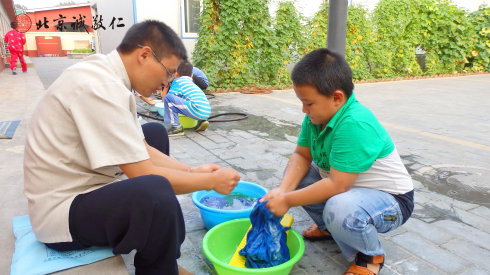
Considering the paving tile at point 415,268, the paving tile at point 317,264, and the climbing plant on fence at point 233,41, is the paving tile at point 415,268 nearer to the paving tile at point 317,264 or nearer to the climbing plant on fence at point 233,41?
the paving tile at point 317,264

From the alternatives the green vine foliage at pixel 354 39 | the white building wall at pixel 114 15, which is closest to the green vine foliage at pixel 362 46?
the green vine foliage at pixel 354 39

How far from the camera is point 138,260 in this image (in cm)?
150

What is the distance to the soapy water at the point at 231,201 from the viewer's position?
245 cm

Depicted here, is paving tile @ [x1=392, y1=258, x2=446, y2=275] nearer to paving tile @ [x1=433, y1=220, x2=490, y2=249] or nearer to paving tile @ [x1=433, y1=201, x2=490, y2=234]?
paving tile @ [x1=433, y1=220, x2=490, y2=249]

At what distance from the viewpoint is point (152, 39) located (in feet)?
5.25

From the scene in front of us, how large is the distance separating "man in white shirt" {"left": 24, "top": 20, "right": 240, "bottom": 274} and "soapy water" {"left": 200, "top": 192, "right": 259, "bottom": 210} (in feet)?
3.17

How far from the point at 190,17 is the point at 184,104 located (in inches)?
216

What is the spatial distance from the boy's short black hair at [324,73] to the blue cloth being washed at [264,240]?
671 millimetres

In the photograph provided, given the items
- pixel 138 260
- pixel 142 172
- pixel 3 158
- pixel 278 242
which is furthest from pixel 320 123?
pixel 3 158

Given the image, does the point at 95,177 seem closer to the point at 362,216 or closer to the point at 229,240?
the point at 229,240

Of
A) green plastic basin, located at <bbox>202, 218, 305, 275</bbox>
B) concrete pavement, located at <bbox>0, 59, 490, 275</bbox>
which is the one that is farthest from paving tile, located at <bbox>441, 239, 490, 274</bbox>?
green plastic basin, located at <bbox>202, 218, 305, 275</bbox>

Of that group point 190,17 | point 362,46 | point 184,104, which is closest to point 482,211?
point 184,104

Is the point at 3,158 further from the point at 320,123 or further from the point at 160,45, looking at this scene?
the point at 320,123

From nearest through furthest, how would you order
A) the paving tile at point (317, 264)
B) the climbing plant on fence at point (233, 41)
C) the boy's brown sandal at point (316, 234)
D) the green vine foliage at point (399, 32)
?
the paving tile at point (317, 264) < the boy's brown sandal at point (316, 234) < the climbing plant on fence at point (233, 41) < the green vine foliage at point (399, 32)
